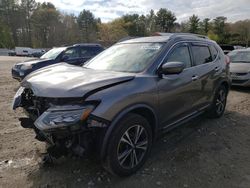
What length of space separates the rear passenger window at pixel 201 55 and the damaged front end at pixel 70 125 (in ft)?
8.25

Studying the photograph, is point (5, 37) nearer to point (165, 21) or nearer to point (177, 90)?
point (165, 21)

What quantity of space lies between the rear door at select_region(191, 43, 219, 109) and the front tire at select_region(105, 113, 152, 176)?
1493mm

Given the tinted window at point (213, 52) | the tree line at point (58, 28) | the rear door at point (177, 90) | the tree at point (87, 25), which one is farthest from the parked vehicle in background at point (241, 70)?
the tree at point (87, 25)

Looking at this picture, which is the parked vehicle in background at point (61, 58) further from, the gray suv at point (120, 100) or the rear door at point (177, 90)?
the rear door at point (177, 90)

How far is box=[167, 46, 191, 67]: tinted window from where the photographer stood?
12.5 ft

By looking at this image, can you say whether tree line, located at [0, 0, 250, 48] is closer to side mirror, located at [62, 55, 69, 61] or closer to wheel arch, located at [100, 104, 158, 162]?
side mirror, located at [62, 55, 69, 61]

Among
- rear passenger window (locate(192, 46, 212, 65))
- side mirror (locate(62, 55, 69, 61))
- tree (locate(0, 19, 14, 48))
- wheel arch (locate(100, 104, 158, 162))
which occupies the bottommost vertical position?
wheel arch (locate(100, 104, 158, 162))

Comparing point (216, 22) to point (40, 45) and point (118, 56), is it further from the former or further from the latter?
point (118, 56)

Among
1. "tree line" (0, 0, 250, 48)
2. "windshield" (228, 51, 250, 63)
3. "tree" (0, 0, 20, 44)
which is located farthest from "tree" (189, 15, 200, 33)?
"windshield" (228, 51, 250, 63)

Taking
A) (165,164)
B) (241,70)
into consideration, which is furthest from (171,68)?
(241,70)

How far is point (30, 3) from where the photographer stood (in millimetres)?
62781

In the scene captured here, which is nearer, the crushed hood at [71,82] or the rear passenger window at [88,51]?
the crushed hood at [71,82]

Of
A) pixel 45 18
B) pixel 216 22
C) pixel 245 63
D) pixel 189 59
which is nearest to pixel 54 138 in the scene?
pixel 189 59

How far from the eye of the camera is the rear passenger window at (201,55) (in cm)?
445
